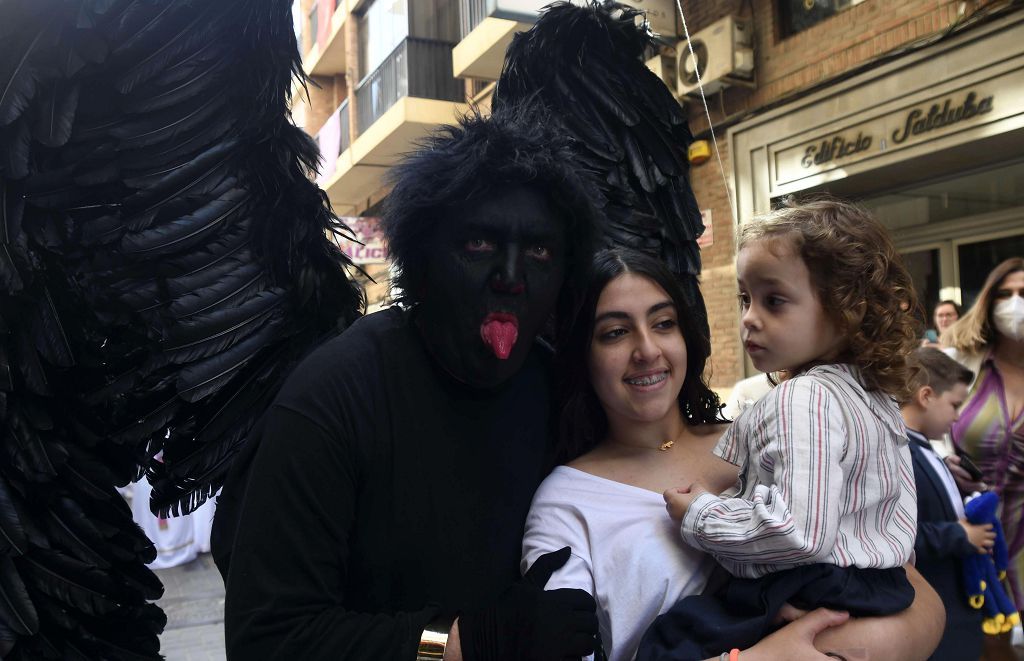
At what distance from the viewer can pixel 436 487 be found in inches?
62.1

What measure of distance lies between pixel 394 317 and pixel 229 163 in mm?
485

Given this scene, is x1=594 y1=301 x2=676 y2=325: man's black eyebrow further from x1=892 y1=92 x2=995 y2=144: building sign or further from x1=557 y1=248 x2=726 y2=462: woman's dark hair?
x1=892 y1=92 x2=995 y2=144: building sign

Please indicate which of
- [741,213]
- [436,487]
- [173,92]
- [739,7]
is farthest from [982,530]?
[739,7]

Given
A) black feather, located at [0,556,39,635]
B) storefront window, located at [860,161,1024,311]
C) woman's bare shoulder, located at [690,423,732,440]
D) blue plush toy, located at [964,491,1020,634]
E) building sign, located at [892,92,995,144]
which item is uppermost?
building sign, located at [892,92,995,144]

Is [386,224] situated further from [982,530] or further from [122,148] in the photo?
[982,530]

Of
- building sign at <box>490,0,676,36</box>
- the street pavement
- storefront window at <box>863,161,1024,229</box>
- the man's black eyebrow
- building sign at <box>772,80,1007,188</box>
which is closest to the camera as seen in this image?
the man's black eyebrow

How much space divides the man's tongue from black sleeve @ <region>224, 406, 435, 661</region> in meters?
0.31

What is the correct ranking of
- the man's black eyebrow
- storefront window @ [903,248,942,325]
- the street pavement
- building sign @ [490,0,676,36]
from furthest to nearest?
building sign @ [490,0,676,36] < storefront window @ [903,248,942,325] < the street pavement < the man's black eyebrow

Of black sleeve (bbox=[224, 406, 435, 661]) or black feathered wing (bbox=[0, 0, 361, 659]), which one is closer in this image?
black sleeve (bbox=[224, 406, 435, 661])

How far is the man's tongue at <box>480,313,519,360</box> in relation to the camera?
1514 millimetres

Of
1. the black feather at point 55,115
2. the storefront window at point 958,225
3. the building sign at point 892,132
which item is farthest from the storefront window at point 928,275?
the black feather at point 55,115

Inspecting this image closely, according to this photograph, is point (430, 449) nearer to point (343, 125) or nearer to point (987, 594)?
point (987, 594)

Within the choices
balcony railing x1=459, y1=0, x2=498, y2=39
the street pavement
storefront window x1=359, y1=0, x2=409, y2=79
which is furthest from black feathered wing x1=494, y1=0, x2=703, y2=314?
storefront window x1=359, y1=0, x2=409, y2=79

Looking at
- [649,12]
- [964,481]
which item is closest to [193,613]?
[964,481]
